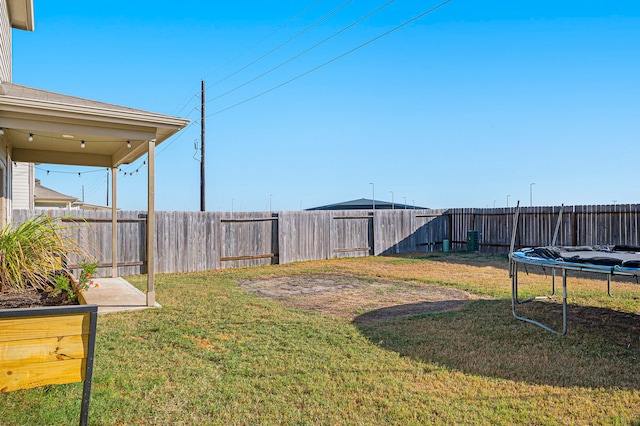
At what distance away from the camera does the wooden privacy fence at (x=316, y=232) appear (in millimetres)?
10172

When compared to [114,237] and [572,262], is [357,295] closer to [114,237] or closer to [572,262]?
[572,262]

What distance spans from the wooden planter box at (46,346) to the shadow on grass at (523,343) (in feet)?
9.10

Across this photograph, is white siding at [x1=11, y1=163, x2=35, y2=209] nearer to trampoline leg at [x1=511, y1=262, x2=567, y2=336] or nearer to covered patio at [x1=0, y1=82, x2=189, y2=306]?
covered patio at [x1=0, y1=82, x2=189, y2=306]

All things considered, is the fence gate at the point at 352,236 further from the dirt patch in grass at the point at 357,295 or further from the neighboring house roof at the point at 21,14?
the neighboring house roof at the point at 21,14

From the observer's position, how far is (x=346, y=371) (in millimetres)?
3787

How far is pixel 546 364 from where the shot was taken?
4000 millimetres

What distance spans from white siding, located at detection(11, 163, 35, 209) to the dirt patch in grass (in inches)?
339

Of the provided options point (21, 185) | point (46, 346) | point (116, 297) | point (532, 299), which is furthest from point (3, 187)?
point (532, 299)

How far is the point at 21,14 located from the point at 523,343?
11593 mm

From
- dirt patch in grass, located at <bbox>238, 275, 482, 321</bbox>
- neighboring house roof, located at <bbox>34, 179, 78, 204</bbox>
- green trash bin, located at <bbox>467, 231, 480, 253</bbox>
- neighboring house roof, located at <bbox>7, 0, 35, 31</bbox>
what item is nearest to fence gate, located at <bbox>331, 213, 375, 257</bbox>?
green trash bin, located at <bbox>467, 231, 480, 253</bbox>

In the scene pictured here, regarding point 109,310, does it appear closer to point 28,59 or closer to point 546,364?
point 546,364

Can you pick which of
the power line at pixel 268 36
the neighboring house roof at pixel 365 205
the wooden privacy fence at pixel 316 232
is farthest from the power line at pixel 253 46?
the neighboring house roof at pixel 365 205

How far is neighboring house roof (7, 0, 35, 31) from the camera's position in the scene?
30.7 feet

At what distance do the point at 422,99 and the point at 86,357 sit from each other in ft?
39.5
